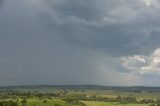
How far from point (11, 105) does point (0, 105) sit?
11039 mm

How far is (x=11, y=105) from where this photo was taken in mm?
182875

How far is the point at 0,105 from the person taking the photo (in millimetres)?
172500
